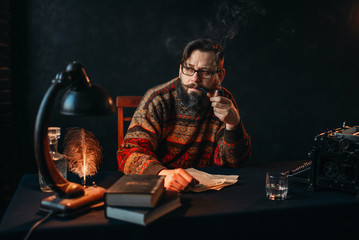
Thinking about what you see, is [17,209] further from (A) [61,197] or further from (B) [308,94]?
(B) [308,94]

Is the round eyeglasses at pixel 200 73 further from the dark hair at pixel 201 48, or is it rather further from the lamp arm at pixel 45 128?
the lamp arm at pixel 45 128

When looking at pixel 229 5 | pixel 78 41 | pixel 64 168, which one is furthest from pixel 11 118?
pixel 229 5

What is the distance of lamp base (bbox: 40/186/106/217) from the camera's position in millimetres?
1059

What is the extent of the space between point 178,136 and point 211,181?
0.62m

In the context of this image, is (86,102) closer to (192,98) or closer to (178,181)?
(178,181)

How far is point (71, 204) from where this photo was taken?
3.51ft

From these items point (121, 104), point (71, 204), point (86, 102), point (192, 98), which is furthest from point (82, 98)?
point (121, 104)

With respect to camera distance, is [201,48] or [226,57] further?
[226,57]

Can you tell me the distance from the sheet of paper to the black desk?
35 millimetres

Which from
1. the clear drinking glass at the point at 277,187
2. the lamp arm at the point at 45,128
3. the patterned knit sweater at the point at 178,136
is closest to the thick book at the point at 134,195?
the lamp arm at the point at 45,128

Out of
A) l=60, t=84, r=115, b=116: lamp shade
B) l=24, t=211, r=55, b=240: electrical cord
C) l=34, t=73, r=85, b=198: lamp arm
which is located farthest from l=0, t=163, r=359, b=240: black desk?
l=60, t=84, r=115, b=116: lamp shade

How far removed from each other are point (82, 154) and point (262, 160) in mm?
2764

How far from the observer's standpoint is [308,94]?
151 inches

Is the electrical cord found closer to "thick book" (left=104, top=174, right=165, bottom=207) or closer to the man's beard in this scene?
"thick book" (left=104, top=174, right=165, bottom=207)
